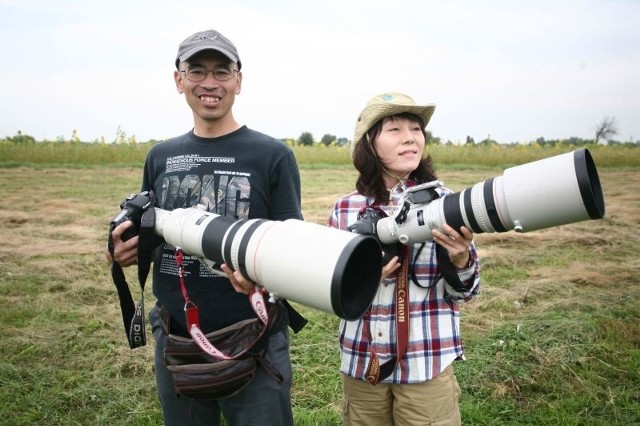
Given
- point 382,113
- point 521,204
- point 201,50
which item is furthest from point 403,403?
point 201,50

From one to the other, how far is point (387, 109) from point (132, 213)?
1.04 m

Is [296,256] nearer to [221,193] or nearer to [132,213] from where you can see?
[221,193]

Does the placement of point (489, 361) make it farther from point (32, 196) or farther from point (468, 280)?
point (32, 196)

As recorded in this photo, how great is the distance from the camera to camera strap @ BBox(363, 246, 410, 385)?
1773 mm

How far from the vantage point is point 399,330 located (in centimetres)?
179

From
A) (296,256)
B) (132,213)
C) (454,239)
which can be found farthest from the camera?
(132,213)

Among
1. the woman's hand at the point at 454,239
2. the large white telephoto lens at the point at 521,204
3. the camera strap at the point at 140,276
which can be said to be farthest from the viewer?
the camera strap at the point at 140,276

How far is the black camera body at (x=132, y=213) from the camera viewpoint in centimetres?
176

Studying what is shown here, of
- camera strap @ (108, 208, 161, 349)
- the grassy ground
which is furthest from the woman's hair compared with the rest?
the grassy ground

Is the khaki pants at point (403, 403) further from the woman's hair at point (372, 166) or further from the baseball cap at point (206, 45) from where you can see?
the baseball cap at point (206, 45)

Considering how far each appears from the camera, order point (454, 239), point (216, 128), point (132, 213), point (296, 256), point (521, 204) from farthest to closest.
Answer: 1. point (216, 128)
2. point (132, 213)
3. point (454, 239)
4. point (521, 204)
5. point (296, 256)

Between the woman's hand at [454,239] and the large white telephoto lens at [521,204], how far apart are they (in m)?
0.02

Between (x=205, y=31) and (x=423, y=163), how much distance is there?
A: 103 centimetres

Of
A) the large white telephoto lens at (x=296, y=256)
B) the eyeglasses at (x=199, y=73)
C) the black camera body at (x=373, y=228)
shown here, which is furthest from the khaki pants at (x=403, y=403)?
the eyeglasses at (x=199, y=73)
